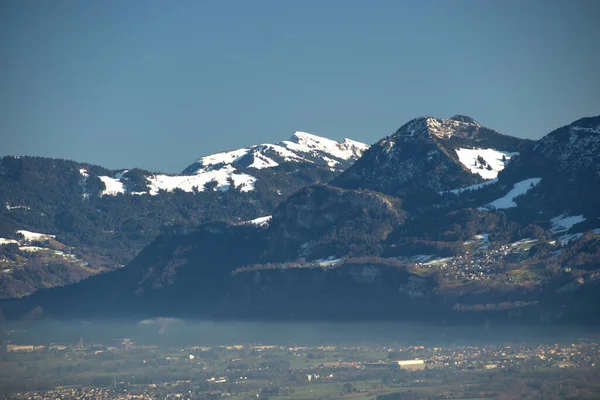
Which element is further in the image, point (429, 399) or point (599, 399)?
point (429, 399)

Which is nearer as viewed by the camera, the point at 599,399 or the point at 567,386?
the point at 599,399

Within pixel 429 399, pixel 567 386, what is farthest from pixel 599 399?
pixel 429 399

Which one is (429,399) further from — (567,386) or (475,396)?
(567,386)

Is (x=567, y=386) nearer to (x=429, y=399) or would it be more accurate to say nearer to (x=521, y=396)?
(x=521, y=396)

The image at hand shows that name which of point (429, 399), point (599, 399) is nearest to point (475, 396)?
point (429, 399)

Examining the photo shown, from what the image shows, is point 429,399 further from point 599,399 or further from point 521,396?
point 599,399

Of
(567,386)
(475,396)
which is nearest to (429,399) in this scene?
(475,396)
